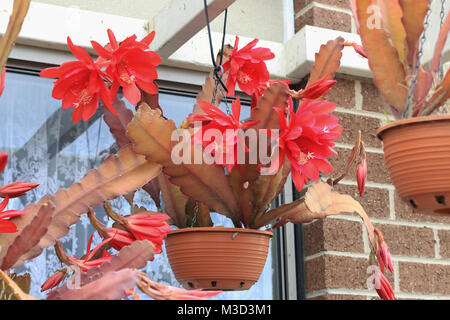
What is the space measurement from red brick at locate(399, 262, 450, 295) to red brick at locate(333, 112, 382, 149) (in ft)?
1.15

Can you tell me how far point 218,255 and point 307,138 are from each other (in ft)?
0.73

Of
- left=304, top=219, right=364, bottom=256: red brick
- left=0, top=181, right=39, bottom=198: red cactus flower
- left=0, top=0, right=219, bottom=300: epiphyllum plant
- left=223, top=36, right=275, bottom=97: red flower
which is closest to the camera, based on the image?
left=0, top=0, right=219, bottom=300: epiphyllum plant

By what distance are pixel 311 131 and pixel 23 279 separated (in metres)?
0.43

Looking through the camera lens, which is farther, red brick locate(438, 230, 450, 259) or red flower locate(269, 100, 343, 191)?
red brick locate(438, 230, 450, 259)

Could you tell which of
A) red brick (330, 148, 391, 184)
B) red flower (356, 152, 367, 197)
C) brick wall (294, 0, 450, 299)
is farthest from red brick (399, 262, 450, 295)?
red flower (356, 152, 367, 197)

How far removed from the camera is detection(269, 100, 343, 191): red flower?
33.7 inches

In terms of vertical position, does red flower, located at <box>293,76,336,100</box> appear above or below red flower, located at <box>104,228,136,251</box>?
above

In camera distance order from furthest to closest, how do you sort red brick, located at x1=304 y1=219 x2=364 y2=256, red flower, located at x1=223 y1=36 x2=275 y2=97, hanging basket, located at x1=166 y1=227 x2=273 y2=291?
red brick, located at x1=304 y1=219 x2=364 y2=256, red flower, located at x1=223 y1=36 x2=275 y2=97, hanging basket, located at x1=166 y1=227 x2=273 y2=291

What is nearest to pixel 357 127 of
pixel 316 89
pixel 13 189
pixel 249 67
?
pixel 249 67

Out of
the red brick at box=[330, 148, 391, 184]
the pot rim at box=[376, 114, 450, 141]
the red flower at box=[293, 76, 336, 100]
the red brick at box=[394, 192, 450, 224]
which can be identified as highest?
the red brick at box=[330, 148, 391, 184]

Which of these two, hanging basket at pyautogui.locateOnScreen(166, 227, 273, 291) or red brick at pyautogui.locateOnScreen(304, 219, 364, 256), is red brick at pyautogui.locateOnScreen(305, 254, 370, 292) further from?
hanging basket at pyautogui.locateOnScreen(166, 227, 273, 291)

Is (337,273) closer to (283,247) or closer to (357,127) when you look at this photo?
(283,247)

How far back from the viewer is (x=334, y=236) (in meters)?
1.64
